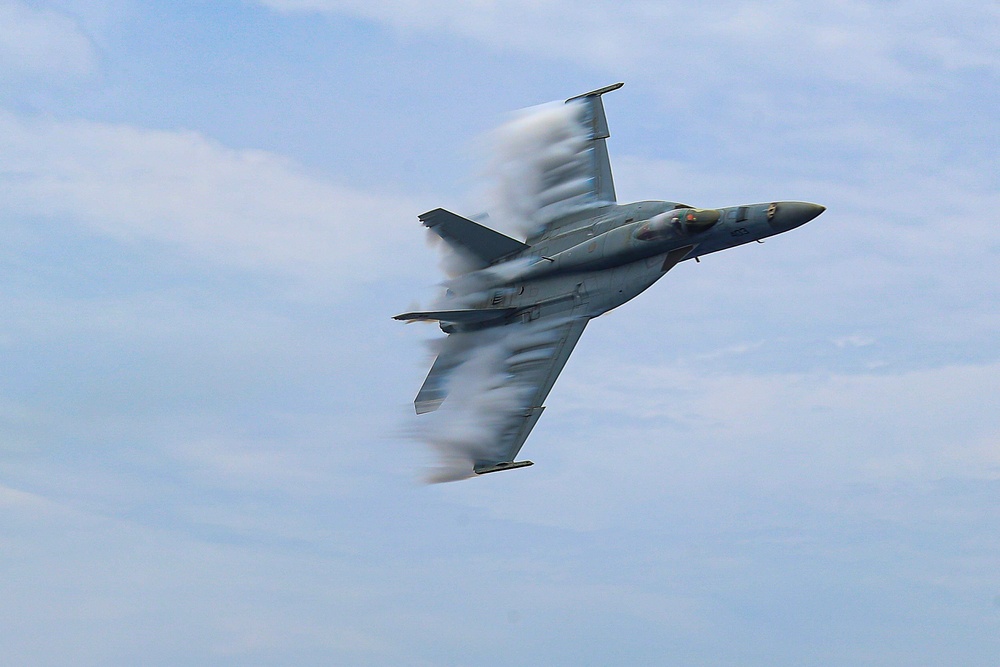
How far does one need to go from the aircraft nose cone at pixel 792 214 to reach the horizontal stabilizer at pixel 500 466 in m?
11.2

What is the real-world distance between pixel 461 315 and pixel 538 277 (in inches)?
118

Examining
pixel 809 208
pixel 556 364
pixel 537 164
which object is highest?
pixel 537 164

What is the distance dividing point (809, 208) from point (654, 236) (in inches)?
200

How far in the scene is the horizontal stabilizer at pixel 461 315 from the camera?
4286cm

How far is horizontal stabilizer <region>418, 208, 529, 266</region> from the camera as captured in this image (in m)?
43.8

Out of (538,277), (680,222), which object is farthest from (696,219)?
(538,277)

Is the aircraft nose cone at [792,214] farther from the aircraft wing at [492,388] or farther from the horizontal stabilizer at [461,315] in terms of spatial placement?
the horizontal stabilizer at [461,315]

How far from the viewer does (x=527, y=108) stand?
161 ft

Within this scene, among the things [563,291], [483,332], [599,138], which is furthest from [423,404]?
[599,138]

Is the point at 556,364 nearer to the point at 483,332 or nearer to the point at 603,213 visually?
the point at 483,332

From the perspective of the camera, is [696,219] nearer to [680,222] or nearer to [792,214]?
[680,222]

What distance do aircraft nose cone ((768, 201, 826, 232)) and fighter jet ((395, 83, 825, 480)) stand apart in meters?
0.03

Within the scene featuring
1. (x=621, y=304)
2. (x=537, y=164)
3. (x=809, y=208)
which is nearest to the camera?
(x=809, y=208)

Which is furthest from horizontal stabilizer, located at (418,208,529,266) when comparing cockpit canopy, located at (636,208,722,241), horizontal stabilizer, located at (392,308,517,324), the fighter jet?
cockpit canopy, located at (636,208,722,241)
